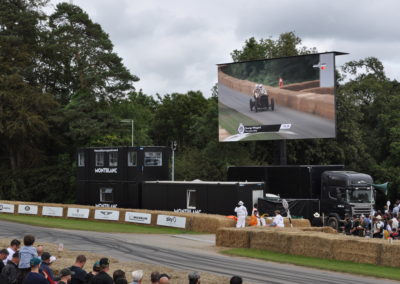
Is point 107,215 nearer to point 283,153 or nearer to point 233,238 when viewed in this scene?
point 283,153

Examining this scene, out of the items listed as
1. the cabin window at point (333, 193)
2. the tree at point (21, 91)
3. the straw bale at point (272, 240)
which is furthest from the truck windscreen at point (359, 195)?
the tree at point (21, 91)

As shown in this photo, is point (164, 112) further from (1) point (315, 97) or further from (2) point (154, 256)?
(2) point (154, 256)

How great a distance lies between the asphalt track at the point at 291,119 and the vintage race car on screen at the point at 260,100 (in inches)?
13.0

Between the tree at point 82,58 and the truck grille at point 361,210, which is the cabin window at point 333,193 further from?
the tree at point 82,58

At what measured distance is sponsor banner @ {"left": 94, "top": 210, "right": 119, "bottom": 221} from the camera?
4047 centimetres

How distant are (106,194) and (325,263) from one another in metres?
24.9

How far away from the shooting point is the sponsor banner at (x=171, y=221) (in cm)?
3597

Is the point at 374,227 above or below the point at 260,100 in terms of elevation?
below

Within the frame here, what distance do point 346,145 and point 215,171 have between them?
13.2 m

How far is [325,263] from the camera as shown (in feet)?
76.2

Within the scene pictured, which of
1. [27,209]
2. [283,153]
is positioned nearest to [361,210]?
[283,153]

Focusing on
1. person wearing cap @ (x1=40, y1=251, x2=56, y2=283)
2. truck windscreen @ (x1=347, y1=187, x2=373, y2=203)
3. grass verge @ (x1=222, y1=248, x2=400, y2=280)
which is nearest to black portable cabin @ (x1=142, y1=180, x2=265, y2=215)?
truck windscreen @ (x1=347, y1=187, x2=373, y2=203)

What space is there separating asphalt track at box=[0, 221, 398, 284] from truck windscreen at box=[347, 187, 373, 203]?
10448mm

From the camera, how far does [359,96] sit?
76750 mm
